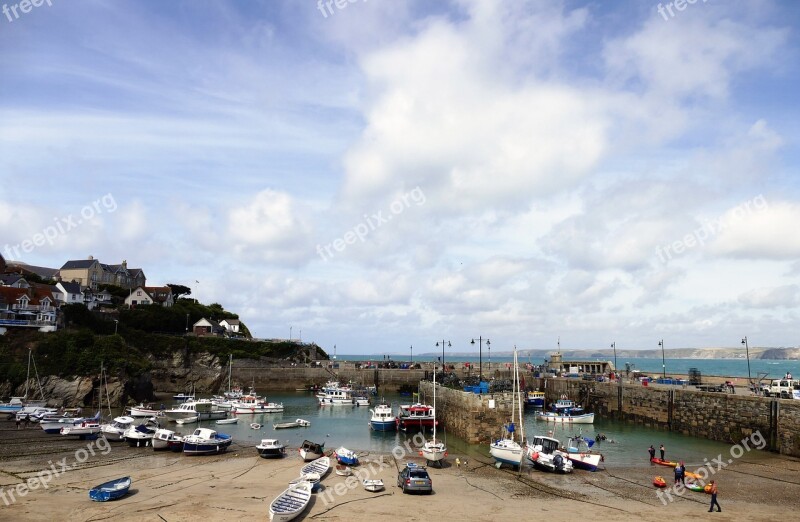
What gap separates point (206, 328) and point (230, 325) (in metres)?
11.7

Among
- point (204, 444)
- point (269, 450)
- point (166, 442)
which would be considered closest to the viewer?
point (269, 450)

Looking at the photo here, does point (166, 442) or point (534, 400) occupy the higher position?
point (166, 442)

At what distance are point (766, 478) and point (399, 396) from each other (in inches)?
2486

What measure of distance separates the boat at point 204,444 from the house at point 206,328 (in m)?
72.3

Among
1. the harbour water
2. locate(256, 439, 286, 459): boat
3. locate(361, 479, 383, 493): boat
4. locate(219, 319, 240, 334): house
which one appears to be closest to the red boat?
the harbour water

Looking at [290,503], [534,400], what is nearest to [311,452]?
[290,503]

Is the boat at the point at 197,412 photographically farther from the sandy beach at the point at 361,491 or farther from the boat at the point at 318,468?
the boat at the point at 318,468

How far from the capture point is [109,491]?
2597 cm

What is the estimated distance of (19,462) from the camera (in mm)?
34594

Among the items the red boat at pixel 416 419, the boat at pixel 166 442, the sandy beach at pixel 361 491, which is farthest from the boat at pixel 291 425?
the sandy beach at pixel 361 491

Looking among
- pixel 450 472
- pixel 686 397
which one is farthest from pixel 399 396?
pixel 450 472

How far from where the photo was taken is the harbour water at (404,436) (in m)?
41.2

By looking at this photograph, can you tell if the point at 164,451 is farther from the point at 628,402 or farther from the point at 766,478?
the point at 628,402

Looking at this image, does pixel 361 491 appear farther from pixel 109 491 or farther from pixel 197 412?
pixel 197 412
